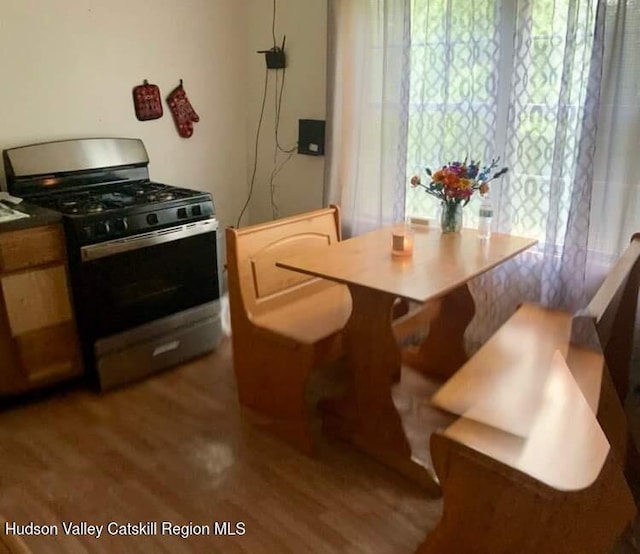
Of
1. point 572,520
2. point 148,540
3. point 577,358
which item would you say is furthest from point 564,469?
point 148,540

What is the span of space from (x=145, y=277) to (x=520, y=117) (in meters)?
1.87

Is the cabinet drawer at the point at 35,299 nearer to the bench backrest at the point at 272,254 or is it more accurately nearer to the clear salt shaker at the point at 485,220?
the bench backrest at the point at 272,254

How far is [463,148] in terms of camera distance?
2.81 meters

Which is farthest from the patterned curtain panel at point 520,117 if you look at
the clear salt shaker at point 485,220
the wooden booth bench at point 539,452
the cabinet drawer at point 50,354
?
the cabinet drawer at point 50,354

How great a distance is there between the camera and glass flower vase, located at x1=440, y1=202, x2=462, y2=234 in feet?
8.60

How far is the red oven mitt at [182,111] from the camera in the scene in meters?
3.48

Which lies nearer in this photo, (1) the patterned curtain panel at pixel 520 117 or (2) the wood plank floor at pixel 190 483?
(2) the wood plank floor at pixel 190 483

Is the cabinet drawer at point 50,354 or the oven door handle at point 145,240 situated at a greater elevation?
the oven door handle at point 145,240

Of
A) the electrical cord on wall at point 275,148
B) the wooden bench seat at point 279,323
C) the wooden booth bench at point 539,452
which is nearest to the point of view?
the wooden booth bench at point 539,452

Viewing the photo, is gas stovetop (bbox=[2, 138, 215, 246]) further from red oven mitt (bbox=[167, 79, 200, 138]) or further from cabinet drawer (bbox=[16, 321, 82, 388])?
cabinet drawer (bbox=[16, 321, 82, 388])

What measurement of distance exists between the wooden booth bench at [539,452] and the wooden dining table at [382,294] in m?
0.33

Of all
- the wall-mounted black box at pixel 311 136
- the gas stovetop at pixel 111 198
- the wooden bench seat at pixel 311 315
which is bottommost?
the wooden bench seat at pixel 311 315

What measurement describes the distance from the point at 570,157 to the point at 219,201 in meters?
2.20

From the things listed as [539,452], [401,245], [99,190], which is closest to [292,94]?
[99,190]
